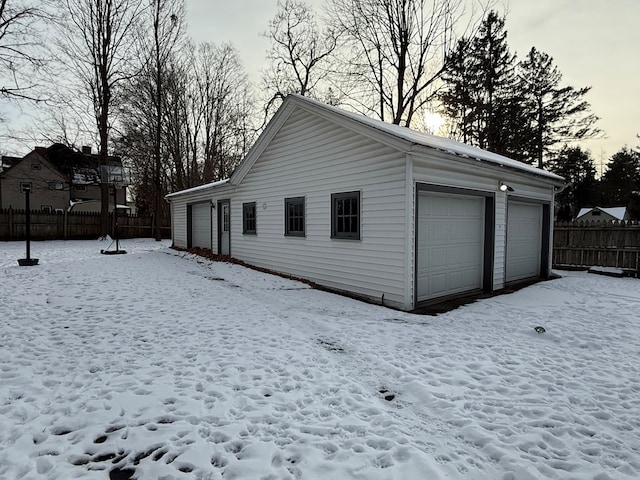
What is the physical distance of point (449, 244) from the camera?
25.1ft

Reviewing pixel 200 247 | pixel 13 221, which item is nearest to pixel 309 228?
pixel 200 247

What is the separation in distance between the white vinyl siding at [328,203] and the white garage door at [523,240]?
4198 mm

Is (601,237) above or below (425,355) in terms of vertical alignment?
above

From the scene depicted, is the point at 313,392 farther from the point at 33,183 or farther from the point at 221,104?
the point at 33,183

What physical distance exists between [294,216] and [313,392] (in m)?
6.56

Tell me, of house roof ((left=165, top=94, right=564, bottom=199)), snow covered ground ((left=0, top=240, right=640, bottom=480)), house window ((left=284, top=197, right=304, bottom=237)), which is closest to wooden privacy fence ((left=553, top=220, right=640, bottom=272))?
house roof ((left=165, top=94, right=564, bottom=199))

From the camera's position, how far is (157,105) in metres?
21.9

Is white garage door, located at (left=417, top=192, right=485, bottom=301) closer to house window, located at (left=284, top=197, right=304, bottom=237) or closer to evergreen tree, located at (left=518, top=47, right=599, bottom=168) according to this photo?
house window, located at (left=284, top=197, right=304, bottom=237)

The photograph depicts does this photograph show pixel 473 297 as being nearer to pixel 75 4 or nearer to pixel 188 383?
pixel 188 383

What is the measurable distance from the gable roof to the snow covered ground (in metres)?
3.02

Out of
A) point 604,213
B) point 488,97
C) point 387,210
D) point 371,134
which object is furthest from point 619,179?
point 371,134

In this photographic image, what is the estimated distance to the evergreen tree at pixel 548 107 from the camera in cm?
2022

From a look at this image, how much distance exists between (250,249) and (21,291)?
5901 millimetres

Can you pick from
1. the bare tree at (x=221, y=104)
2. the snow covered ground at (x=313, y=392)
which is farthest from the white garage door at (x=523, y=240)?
the bare tree at (x=221, y=104)
